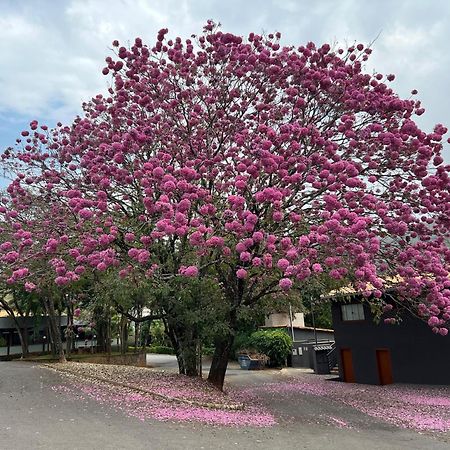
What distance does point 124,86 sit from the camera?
12266 millimetres

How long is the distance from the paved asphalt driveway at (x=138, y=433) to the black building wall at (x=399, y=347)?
8318 millimetres

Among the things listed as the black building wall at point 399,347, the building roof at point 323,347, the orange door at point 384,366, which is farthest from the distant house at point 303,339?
the orange door at point 384,366

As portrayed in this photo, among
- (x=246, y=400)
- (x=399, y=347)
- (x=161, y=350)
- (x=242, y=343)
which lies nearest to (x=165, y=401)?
(x=246, y=400)

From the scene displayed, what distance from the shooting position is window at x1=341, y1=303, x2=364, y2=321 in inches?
851

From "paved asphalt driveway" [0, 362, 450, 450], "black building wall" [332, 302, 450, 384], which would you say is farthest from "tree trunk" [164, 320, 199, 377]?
"black building wall" [332, 302, 450, 384]

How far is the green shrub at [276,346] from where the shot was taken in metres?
30.1

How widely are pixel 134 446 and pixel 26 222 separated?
6.80 meters

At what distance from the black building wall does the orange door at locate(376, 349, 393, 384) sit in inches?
7.8

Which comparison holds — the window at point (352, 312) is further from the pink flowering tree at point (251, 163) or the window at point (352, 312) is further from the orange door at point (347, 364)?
the pink flowering tree at point (251, 163)

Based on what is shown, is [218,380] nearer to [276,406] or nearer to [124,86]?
[276,406]

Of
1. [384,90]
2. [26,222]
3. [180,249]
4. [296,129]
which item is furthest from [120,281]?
[384,90]

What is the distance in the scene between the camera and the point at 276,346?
3012cm

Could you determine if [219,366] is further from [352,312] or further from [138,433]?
[352,312]

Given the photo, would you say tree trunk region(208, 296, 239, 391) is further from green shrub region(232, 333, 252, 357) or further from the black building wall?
green shrub region(232, 333, 252, 357)
